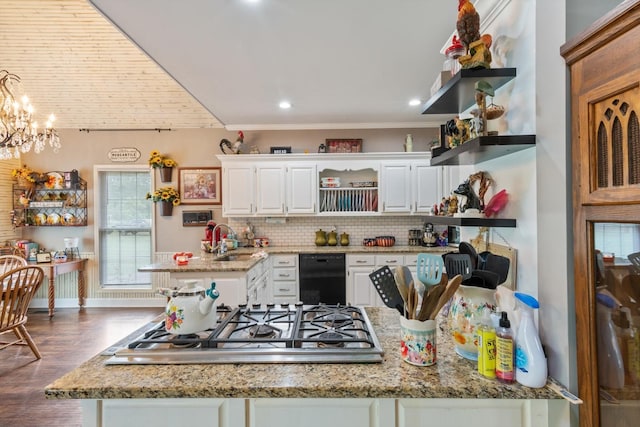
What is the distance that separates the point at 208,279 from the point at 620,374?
2.78m

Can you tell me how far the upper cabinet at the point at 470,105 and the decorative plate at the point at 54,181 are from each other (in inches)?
223

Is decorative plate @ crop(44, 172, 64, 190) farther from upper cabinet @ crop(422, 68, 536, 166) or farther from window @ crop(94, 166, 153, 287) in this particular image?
upper cabinet @ crop(422, 68, 536, 166)

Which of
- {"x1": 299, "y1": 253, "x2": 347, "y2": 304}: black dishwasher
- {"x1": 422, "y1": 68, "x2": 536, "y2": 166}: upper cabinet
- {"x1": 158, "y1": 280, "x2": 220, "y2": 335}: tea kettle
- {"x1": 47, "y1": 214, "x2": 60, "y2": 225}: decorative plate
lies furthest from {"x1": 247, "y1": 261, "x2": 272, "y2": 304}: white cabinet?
{"x1": 47, "y1": 214, "x2": 60, "y2": 225}: decorative plate

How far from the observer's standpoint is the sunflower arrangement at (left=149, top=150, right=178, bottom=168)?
4.84 metres

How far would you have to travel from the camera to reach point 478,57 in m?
1.20

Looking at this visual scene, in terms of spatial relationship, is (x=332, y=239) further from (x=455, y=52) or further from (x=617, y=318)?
(x=617, y=318)

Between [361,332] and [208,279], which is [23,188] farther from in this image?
[361,332]

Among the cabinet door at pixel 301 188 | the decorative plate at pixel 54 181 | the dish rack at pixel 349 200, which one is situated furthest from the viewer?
the decorative plate at pixel 54 181

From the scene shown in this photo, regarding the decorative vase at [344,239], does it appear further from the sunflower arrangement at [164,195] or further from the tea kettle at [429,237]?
the sunflower arrangement at [164,195]

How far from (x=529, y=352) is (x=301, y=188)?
378 centimetres

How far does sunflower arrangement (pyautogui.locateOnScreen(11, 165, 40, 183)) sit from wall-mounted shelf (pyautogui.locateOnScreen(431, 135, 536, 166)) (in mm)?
5966

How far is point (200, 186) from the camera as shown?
16.4 ft

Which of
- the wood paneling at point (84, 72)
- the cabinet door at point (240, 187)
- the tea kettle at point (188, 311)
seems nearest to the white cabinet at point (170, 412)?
the tea kettle at point (188, 311)

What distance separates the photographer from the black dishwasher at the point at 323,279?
4230 millimetres
